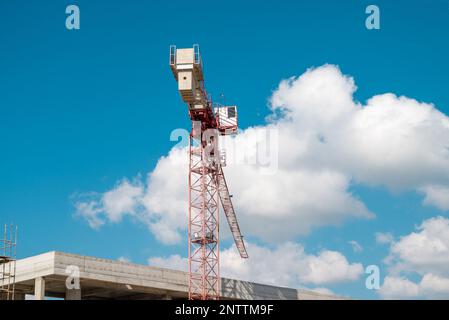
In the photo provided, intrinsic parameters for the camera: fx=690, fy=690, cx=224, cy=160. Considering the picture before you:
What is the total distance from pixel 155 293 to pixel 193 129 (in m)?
20.2

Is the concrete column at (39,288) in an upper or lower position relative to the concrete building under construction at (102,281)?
lower

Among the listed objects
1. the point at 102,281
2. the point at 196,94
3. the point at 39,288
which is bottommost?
the point at 39,288

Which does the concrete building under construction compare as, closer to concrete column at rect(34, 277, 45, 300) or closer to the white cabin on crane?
concrete column at rect(34, 277, 45, 300)

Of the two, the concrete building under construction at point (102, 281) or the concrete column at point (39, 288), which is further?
the concrete building under construction at point (102, 281)

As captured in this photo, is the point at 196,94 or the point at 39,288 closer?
the point at 39,288

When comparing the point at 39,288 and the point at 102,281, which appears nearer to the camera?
the point at 39,288

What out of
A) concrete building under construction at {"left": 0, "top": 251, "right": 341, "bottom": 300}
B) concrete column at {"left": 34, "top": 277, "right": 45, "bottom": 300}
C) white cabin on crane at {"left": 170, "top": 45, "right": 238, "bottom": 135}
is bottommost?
concrete column at {"left": 34, "top": 277, "right": 45, "bottom": 300}

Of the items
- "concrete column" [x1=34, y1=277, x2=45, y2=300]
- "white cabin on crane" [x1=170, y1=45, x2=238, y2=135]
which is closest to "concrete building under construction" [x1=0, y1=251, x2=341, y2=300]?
"concrete column" [x1=34, y1=277, x2=45, y2=300]

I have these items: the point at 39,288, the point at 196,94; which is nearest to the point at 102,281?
the point at 39,288

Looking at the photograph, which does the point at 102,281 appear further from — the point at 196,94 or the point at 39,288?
the point at 196,94

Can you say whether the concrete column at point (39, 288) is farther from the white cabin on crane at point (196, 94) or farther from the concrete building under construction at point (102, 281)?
Answer: the white cabin on crane at point (196, 94)

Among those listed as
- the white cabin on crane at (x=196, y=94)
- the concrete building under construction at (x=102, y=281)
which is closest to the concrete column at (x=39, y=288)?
the concrete building under construction at (x=102, y=281)

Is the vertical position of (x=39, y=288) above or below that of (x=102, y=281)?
below

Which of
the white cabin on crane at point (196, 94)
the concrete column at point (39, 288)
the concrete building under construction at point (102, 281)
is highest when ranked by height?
the white cabin on crane at point (196, 94)
